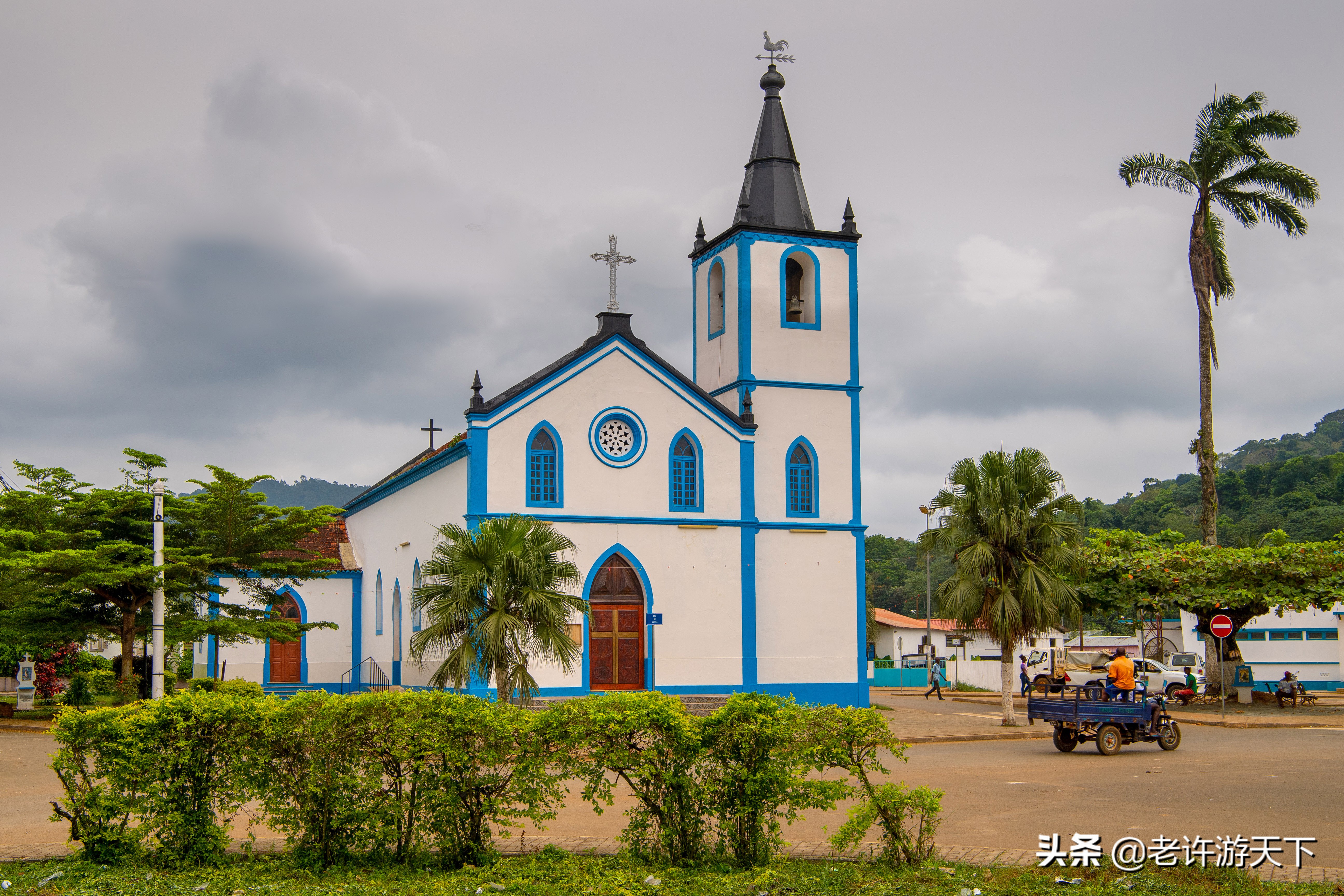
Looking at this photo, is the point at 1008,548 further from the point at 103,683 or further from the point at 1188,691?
the point at 103,683

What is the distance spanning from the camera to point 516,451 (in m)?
27.0

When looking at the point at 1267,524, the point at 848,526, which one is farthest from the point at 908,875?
the point at 1267,524

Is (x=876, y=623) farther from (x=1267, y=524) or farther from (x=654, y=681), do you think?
(x=654, y=681)

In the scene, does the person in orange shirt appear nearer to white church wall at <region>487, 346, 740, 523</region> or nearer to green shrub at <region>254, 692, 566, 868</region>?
white church wall at <region>487, 346, 740, 523</region>

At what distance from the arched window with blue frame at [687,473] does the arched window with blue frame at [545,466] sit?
109 inches

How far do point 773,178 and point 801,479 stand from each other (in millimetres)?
8074

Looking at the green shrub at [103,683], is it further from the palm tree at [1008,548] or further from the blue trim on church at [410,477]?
the palm tree at [1008,548]

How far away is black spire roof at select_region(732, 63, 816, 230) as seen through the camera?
103 feet

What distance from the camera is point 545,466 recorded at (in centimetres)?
2739

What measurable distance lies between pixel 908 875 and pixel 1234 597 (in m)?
25.4

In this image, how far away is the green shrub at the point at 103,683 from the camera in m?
29.7

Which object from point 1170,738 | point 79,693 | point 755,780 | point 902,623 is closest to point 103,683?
point 79,693

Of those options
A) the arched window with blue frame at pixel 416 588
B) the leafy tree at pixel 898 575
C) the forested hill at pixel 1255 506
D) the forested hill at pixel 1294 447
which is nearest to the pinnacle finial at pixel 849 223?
the arched window with blue frame at pixel 416 588

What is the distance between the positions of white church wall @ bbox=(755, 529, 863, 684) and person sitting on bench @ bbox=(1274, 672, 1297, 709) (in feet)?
39.3
